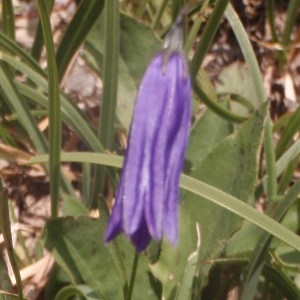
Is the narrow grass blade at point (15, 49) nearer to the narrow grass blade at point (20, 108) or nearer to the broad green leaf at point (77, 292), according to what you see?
the narrow grass blade at point (20, 108)

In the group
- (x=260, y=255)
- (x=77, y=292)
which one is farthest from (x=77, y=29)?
(x=260, y=255)

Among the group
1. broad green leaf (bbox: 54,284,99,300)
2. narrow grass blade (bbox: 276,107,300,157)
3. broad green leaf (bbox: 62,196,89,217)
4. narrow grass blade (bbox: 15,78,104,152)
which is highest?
narrow grass blade (bbox: 15,78,104,152)

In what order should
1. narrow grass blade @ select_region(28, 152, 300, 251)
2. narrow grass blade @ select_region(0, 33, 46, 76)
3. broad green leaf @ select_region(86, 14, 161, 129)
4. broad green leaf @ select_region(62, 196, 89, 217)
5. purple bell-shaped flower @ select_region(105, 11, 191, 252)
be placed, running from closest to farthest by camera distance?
purple bell-shaped flower @ select_region(105, 11, 191, 252) → narrow grass blade @ select_region(28, 152, 300, 251) → narrow grass blade @ select_region(0, 33, 46, 76) → broad green leaf @ select_region(62, 196, 89, 217) → broad green leaf @ select_region(86, 14, 161, 129)

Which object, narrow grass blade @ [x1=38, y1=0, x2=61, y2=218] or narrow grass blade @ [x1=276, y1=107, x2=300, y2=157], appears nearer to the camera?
narrow grass blade @ [x1=38, y1=0, x2=61, y2=218]

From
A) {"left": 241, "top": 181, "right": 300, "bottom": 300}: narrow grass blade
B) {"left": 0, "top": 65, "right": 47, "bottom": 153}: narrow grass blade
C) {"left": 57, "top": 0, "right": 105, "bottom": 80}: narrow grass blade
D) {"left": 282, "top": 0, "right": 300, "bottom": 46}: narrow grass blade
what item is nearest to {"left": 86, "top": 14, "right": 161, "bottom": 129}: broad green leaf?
{"left": 57, "top": 0, "right": 105, "bottom": 80}: narrow grass blade

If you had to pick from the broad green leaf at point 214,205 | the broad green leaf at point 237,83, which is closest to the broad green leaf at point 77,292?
the broad green leaf at point 214,205

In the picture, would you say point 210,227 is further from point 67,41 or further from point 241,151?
point 67,41

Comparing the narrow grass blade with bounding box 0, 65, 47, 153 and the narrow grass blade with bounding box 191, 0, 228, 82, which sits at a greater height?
the narrow grass blade with bounding box 191, 0, 228, 82

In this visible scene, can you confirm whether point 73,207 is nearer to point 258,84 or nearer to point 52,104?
point 52,104

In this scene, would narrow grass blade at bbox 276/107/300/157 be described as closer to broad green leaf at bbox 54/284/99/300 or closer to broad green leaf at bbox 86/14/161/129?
broad green leaf at bbox 86/14/161/129
